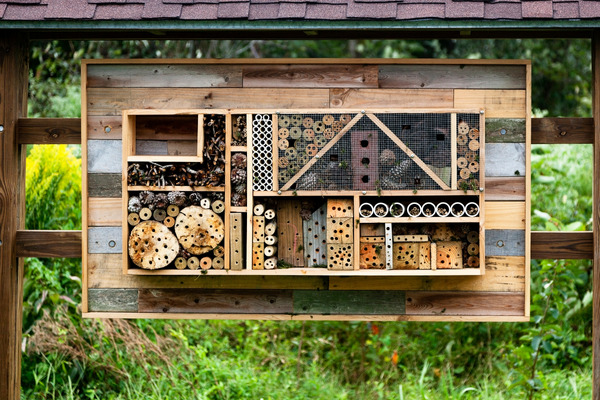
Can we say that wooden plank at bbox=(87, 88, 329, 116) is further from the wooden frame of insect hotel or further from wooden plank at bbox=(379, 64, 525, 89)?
wooden plank at bbox=(379, 64, 525, 89)

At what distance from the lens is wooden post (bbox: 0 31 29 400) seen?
11.3 ft

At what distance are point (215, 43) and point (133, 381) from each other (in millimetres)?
5110

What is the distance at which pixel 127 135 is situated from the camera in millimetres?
3311

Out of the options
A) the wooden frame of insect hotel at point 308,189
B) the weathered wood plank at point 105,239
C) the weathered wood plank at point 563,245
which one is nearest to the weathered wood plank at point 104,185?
the wooden frame of insect hotel at point 308,189

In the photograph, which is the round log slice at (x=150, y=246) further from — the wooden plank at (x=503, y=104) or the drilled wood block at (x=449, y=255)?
the wooden plank at (x=503, y=104)

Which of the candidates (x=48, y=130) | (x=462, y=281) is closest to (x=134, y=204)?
(x=48, y=130)

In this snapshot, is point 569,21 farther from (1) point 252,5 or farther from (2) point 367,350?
(2) point 367,350

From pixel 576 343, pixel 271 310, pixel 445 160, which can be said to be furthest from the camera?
pixel 576 343

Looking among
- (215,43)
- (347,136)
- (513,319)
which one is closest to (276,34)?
(347,136)

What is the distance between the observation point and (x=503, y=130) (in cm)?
337

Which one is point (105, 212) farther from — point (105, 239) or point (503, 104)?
point (503, 104)

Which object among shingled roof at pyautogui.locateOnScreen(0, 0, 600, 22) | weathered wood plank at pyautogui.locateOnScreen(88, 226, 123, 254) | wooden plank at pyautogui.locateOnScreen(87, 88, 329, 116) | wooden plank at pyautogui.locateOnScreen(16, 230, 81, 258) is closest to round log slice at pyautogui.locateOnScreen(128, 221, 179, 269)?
weathered wood plank at pyautogui.locateOnScreen(88, 226, 123, 254)

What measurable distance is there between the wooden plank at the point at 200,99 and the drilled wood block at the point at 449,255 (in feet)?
3.29

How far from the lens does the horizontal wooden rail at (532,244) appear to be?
3424mm
